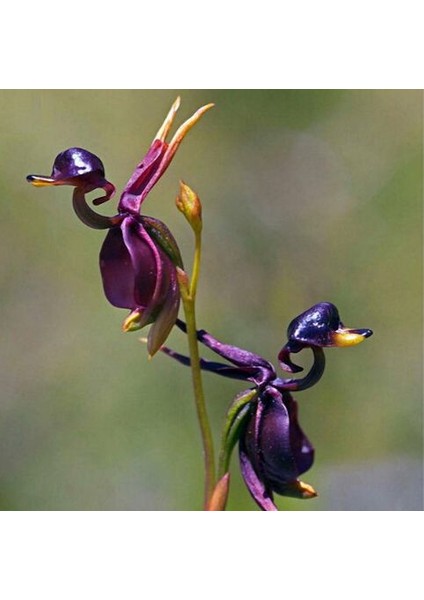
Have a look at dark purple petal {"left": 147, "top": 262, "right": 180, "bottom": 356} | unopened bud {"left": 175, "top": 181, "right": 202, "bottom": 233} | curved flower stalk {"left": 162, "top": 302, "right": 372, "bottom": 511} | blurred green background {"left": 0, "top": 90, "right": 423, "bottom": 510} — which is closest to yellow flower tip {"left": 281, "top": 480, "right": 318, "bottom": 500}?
curved flower stalk {"left": 162, "top": 302, "right": 372, "bottom": 511}

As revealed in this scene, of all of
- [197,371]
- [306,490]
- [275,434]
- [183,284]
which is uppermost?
[183,284]

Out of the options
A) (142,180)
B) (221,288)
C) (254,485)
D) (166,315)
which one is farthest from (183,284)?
(221,288)

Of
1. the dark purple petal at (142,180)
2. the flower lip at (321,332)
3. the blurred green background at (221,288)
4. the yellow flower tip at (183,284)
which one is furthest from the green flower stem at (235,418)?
the blurred green background at (221,288)

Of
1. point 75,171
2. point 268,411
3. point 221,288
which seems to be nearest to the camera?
point 75,171

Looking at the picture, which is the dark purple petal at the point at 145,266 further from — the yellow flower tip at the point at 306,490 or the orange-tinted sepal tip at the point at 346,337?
the yellow flower tip at the point at 306,490

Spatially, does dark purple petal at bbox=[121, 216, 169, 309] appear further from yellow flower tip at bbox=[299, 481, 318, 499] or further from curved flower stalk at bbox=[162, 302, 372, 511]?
yellow flower tip at bbox=[299, 481, 318, 499]

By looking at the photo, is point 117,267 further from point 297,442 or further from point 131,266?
point 297,442

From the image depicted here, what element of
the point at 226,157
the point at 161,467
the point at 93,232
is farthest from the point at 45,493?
the point at 226,157
